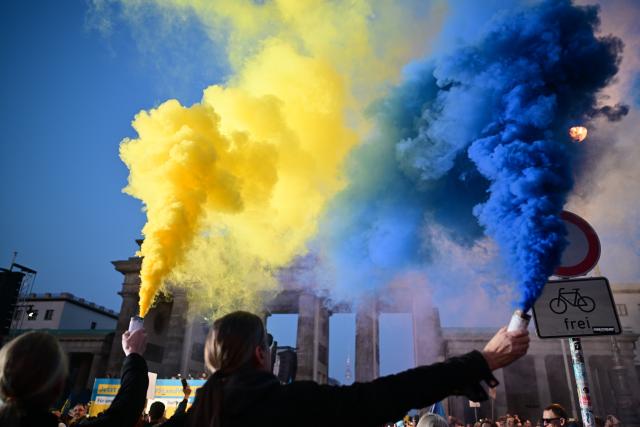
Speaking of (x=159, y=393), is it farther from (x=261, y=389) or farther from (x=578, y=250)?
(x=261, y=389)

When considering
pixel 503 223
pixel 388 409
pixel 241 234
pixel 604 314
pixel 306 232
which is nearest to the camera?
pixel 388 409

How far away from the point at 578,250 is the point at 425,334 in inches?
1009

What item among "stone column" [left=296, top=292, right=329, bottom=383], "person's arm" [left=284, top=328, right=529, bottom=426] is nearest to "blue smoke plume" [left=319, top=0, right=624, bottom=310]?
→ "person's arm" [left=284, top=328, right=529, bottom=426]

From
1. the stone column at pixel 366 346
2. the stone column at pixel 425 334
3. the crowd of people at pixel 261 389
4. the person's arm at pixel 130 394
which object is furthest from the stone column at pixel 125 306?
the crowd of people at pixel 261 389

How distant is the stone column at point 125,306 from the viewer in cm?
3553

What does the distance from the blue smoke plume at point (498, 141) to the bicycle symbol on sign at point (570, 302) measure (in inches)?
19.4

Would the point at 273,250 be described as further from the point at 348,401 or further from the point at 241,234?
the point at 348,401

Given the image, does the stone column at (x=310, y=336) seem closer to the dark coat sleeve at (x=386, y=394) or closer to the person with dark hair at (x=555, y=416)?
the person with dark hair at (x=555, y=416)

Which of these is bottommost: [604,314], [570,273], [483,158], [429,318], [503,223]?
[604,314]

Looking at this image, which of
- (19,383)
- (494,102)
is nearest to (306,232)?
(494,102)

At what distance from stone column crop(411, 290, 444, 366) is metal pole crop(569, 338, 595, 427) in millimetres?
23889

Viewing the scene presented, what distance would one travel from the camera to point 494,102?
511 centimetres

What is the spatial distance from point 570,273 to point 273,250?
16475 millimetres

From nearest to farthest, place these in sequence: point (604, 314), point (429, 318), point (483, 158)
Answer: point (604, 314)
point (483, 158)
point (429, 318)
